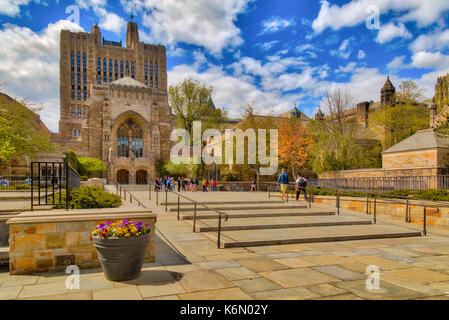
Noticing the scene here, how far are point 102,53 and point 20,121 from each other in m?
55.6

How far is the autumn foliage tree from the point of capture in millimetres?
36812

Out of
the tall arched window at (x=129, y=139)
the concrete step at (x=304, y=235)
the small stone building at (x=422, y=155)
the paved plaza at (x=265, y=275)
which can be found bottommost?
the concrete step at (x=304, y=235)

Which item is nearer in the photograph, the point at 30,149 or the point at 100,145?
the point at 30,149

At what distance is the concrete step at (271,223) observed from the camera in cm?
955

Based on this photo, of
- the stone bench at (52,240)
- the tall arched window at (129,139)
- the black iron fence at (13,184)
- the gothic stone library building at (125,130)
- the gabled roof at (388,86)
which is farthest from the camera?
the gabled roof at (388,86)

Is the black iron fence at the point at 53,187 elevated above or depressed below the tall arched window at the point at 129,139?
below

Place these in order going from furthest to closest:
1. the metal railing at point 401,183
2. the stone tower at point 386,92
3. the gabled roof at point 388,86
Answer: the gabled roof at point 388,86 → the stone tower at point 386,92 → the metal railing at point 401,183

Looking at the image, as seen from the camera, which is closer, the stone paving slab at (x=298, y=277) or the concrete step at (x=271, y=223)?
the stone paving slab at (x=298, y=277)

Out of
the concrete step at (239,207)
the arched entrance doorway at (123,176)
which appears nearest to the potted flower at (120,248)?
the concrete step at (239,207)

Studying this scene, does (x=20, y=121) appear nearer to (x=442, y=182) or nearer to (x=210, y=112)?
(x=210, y=112)

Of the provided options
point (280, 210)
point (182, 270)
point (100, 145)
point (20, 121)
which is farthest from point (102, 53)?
point (182, 270)

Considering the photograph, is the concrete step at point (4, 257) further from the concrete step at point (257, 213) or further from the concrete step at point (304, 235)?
the concrete step at point (257, 213)

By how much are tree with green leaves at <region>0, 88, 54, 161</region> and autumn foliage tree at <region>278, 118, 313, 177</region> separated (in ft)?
84.7

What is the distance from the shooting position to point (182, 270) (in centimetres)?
553
